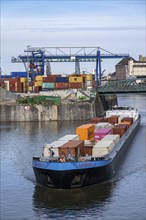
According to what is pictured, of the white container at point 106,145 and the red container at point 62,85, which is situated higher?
the red container at point 62,85

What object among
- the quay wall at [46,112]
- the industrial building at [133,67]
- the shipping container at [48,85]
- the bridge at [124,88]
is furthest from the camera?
the industrial building at [133,67]

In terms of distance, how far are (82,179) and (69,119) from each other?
34.6 metres

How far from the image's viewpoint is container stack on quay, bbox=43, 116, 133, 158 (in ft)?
81.9

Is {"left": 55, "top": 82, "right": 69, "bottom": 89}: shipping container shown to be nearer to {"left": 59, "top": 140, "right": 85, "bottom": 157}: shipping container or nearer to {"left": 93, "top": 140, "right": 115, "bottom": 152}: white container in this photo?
{"left": 93, "top": 140, "right": 115, "bottom": 152}: white container

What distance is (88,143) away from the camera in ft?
99.6

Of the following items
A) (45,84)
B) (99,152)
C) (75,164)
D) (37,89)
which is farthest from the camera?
(45,84)

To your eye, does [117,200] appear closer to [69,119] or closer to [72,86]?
[69,119]

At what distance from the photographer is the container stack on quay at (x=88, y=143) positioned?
81.9ft

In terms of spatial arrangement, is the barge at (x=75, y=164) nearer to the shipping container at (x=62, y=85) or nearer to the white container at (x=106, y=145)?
the white container at (x=106, y=145)

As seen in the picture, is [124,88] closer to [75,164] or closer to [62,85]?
[62,85]

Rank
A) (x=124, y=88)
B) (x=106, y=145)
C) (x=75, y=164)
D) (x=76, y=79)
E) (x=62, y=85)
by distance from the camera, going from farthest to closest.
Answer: (x=76, y=79), (x=62, y=85), (x=124, y=88), (x=106, y=145), (x=75, y=164)

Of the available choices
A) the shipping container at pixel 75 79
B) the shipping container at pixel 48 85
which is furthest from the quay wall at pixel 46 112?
the shipping container at pixel 48 85

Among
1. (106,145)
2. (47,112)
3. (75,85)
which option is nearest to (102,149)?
(106,145)

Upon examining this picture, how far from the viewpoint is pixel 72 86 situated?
258 feet
